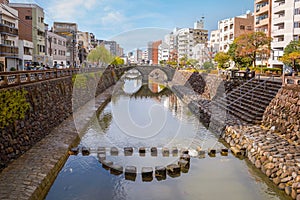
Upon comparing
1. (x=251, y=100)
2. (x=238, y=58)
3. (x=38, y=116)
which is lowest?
(x=38, y=116)

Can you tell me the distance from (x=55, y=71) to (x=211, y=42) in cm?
5941

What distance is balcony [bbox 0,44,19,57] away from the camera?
99.8 ft

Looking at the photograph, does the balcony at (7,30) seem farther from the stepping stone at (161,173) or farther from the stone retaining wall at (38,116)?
the stepping stone at (161,173)

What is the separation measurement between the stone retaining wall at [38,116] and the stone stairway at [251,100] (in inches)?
389

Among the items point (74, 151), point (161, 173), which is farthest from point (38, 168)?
point (161, 173)

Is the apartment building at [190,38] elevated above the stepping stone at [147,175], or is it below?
above

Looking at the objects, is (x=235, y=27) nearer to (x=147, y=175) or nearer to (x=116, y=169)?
(x=116, y=169)

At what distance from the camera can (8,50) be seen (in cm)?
3216

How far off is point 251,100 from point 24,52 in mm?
30827

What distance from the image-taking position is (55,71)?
61.0 ft

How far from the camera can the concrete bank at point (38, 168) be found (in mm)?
7910

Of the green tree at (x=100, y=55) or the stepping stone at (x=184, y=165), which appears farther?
the green tree at (x=100, y=55)

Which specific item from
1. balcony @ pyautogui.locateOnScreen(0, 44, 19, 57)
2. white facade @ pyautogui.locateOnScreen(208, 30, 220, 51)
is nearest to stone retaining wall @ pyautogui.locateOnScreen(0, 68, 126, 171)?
balcony @ pyautogui.locateOnScreen(0, 44, 19, 57)

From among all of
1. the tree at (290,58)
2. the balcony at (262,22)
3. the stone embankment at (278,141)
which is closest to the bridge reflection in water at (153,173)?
the stone embankment at (278,141)
